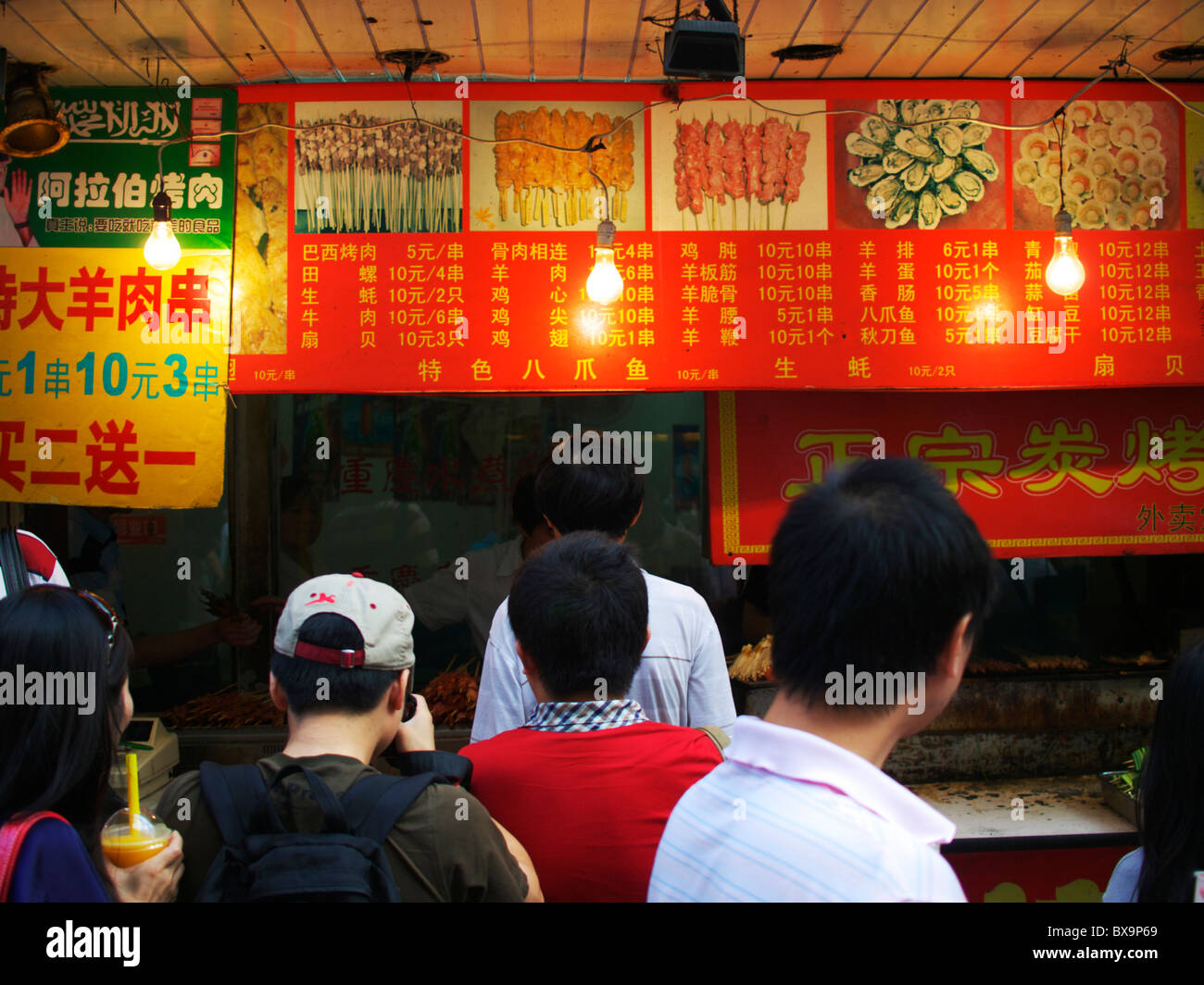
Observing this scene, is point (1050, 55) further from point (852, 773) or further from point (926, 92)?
point (852, 773)

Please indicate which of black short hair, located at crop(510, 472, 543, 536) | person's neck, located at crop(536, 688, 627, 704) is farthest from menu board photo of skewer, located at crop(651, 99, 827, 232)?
person's neck, located at crop(536, 688, 627, 704)

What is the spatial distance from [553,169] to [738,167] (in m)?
0.79

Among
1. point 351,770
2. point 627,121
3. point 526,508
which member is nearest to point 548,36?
point 627,121

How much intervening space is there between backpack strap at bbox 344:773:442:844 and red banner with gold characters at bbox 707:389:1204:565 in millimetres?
2785

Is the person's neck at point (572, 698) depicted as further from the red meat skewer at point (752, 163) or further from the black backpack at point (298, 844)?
the red meat skewer at point (752, 163)

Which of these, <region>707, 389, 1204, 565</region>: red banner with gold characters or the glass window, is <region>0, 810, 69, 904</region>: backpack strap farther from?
the glass window

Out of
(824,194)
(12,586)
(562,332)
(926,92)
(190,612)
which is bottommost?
(190,612)

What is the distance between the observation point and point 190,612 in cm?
543

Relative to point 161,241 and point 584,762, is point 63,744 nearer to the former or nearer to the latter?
point 584,762

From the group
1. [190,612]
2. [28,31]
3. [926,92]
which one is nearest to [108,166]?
[28,31]

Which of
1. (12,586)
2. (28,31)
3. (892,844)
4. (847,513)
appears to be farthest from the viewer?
(28,31)

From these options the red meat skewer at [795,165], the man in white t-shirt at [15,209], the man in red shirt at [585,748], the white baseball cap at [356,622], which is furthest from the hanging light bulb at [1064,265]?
the man in white t-shirt at [15,209]

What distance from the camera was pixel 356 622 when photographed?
1.75 meters

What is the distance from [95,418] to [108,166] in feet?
3.51
